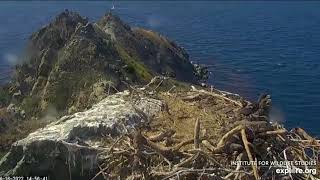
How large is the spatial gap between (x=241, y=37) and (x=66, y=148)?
69.6m

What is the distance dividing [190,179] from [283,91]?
45750mm

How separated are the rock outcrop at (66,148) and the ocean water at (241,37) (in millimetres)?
25004

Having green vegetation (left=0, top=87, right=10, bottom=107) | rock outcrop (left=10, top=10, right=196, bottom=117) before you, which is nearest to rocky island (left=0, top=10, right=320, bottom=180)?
rock outcrop (left=10, top=10, right=196, bottom=117)

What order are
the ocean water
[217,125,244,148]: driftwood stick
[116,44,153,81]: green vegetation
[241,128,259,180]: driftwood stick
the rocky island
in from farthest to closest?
the ocean water
[116,44,153,81]: green vegetation
[217,125,244,148]: driftwood stick
the rocky island
[241,128,259,180]: driftwood stick

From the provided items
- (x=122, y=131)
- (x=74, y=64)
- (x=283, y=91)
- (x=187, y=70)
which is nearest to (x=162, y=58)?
(x=187, y=70)

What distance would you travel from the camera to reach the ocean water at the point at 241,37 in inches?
2240

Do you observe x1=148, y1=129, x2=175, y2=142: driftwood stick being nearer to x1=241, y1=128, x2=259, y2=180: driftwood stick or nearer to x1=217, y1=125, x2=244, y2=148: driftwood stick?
x1=217, y1=125, x2=244, y2=148: driftwood stick

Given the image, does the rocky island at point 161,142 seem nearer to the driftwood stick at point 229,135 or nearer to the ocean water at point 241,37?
the driftwood stick at point 229,135

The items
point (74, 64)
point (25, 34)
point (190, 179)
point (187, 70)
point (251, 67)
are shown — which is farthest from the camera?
point (25, 34)

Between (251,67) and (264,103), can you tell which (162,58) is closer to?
(251,67)

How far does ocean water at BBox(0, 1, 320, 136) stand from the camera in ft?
187

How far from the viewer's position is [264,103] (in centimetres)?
1477

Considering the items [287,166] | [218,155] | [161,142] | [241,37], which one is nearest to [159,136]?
[161,142]

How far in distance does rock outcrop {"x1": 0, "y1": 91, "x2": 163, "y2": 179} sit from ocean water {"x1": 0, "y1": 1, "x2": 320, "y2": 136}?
25004 mm
